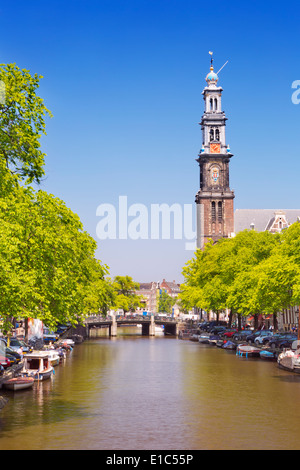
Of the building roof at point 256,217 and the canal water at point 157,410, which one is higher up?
the building roof at point 256,217

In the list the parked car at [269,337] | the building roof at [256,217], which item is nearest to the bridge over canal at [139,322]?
the building roof at [256,217]

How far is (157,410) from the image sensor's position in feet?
120

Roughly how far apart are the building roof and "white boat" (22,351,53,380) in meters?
118

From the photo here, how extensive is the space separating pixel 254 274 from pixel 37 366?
1251 inches

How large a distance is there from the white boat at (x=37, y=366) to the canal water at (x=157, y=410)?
0.92 meters

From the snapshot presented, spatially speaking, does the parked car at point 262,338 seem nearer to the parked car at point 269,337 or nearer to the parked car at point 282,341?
the parked car at point 269,337

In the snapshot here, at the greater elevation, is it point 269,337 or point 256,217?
point 256,217

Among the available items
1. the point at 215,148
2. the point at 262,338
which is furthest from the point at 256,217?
the point at 262,338

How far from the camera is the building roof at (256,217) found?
161750 mm

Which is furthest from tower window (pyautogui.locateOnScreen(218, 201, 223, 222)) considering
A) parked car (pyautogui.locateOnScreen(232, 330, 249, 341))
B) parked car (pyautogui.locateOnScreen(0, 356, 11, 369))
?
parked car (pyautogui.locateOnScreen(0, 356, 11, 369))

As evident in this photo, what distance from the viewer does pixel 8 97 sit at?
31906mm

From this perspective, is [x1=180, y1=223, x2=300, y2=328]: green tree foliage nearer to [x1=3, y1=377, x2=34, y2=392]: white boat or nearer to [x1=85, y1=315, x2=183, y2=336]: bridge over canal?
[x1=85, y1=315, x2=183, y2=336]: bridge over canal

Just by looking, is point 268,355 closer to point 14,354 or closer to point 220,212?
point 14,354

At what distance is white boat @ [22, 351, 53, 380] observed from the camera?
4786 centimetres
